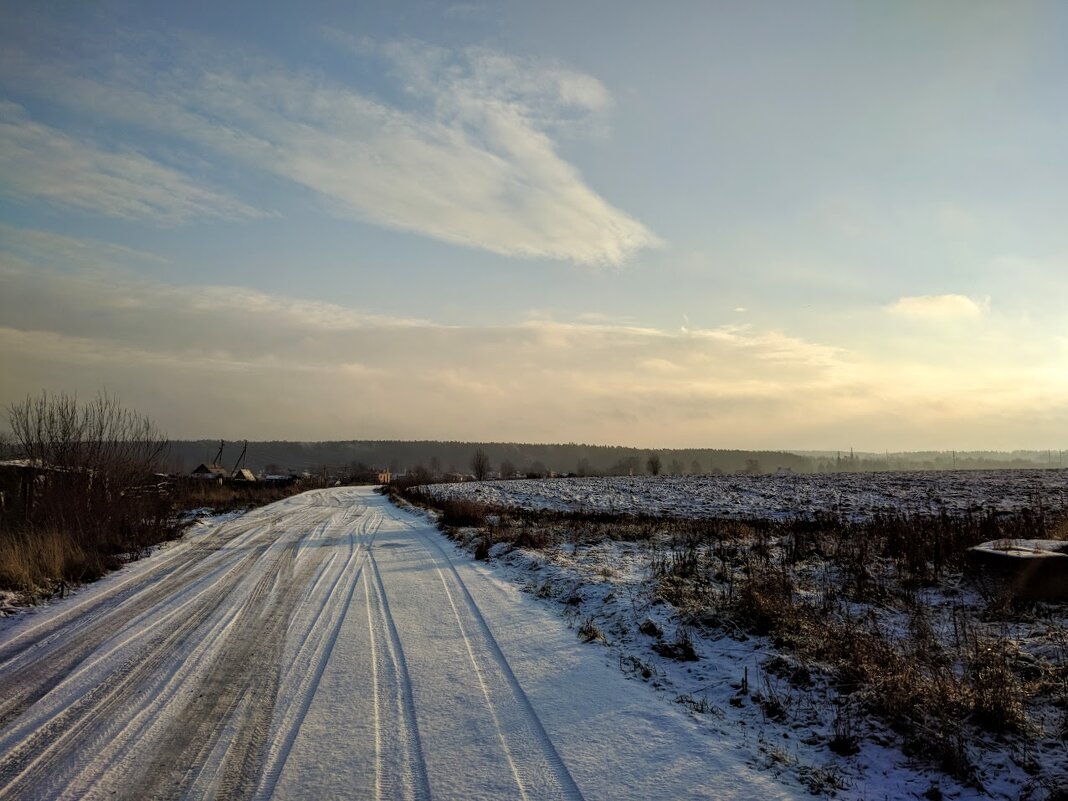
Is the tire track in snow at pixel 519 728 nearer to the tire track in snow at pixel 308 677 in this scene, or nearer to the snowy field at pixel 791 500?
the tire track in snow at pixel 308 677

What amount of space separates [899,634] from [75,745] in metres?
8.18

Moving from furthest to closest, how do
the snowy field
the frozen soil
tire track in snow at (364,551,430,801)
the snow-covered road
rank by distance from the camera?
the snowy field < the frozen soil < the snow-covered road < tire track in snow at (364,551,430,801)

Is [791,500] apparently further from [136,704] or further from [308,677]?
[136,704]

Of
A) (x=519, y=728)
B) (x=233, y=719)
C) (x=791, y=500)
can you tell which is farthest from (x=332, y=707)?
(x=791, y=500)

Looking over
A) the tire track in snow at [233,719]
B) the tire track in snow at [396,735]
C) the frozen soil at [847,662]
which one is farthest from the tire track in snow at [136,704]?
the frozen soil at [847,662]

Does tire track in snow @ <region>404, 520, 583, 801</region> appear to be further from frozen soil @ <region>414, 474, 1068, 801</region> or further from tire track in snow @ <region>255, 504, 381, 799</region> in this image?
tire track in snow @ <region>255, 504, 381, 799</region>

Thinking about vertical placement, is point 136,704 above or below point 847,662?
below

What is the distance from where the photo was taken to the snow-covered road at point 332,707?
4059 millimetres

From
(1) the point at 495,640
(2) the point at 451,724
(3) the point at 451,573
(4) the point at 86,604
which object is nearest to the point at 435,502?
(3) the point at 451,573

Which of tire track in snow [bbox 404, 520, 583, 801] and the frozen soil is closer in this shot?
tire track in snow [bbox 404, 520, 583, 801]

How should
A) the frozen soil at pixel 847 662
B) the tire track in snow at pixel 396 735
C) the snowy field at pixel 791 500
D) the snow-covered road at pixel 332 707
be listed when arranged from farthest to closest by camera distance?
the snowy field at pixel 791 500 → the frozen soil at pixel 847 662 → the snow-covered road at pixel 332 707 → the tire track in snow at pixel 396 735

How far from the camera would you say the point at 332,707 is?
5.22m

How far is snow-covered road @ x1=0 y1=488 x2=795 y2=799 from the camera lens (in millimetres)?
4059

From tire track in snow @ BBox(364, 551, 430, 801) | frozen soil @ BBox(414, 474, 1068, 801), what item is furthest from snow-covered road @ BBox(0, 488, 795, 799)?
frozen soil @ BBox(414, 474, 1068, 801)
